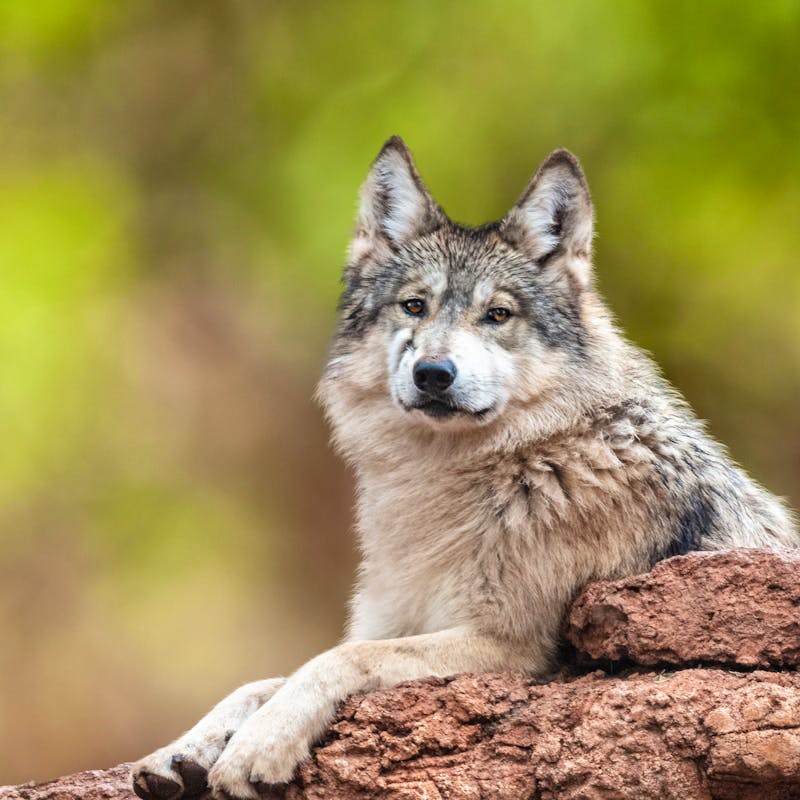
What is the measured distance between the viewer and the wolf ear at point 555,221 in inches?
334

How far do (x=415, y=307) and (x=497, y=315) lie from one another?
1.59 feet

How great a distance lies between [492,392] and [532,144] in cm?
694

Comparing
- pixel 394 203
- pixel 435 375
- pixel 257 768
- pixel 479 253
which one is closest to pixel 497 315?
pixel 479 253

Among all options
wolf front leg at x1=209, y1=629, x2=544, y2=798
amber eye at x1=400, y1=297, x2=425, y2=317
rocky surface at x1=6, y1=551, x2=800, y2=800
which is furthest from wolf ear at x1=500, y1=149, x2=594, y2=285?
wolf front leg at x1=209, y1=629, x2=544, y2=798

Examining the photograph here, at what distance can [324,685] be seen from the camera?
22.6 ft

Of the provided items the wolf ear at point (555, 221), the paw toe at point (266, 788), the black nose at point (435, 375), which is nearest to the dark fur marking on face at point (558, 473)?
the black nose at point (435, 375)

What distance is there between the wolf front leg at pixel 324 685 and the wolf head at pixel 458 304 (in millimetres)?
1347

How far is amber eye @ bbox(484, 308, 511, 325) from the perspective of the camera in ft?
27.0

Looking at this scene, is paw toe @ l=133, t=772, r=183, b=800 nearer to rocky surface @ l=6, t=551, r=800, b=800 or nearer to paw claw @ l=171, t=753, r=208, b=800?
paw claw @ l=171, t=753, r=208, b=800

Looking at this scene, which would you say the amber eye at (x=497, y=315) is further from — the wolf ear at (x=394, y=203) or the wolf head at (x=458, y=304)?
the wolf ear at (x=394, y=203)

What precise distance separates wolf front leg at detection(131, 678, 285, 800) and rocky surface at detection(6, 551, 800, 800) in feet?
1.74

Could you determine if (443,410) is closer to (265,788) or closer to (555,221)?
(555,221)

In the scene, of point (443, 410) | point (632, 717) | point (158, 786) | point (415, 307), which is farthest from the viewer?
point (415, 307)

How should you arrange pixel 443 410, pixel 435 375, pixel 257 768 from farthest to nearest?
1. pixel 443 410
2. pixel 435 375
3. pixel 257 768
